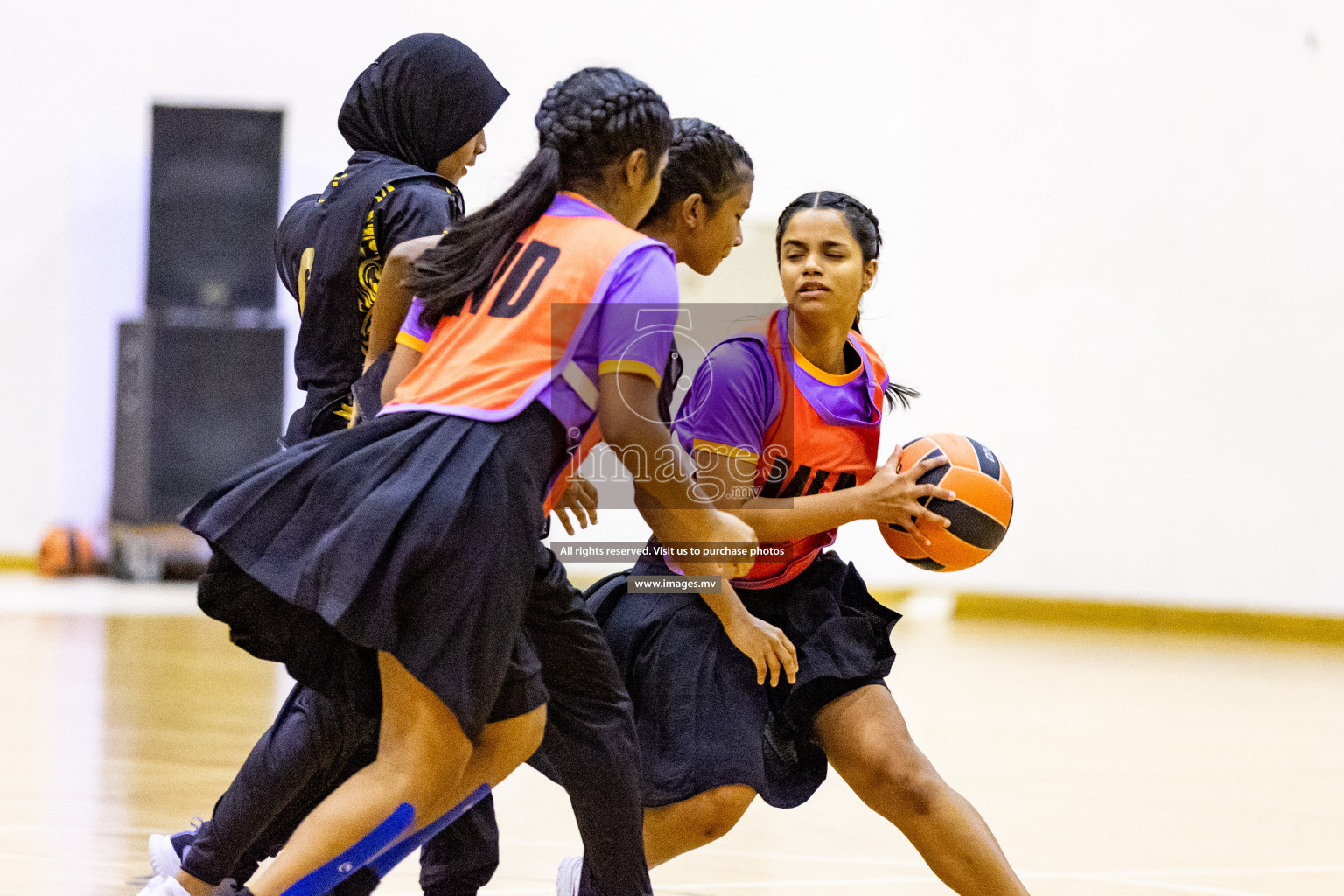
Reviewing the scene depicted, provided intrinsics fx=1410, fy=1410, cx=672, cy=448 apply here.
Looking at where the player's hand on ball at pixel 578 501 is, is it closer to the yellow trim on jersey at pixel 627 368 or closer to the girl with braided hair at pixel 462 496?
the girl with braided hair at pixel 462 496

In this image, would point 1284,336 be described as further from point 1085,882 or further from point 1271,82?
point 1085,882

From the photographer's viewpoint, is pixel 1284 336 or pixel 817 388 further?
pixel 1284 336

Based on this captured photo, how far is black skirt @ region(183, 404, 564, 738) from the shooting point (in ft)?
5.94

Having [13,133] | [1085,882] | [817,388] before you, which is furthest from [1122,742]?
[13,133]

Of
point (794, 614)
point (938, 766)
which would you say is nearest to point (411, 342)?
point (794, 614)

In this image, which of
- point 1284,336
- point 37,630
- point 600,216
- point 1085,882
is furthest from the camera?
point 1284,336

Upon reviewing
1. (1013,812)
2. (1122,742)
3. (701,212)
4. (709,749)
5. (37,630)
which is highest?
(701,212)

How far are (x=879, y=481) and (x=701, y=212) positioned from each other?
0.55 meters

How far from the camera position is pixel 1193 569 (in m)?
8.42

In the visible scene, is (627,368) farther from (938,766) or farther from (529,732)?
(938,766)

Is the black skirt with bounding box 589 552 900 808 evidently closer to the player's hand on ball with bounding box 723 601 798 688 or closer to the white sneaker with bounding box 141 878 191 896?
the player's hand on ball with bounding box 723 601 798 688

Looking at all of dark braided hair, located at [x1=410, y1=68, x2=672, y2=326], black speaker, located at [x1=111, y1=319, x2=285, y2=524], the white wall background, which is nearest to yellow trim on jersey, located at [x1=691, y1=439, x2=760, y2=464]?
dark braided hair, located at [x1=410, y1=68, x2=672, y2=326]

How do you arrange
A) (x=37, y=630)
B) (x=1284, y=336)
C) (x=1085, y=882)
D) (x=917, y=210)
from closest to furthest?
(x=1085, y=882) < (x=37, y=630) < (x=1284, y=336) < (x=917, y=210)

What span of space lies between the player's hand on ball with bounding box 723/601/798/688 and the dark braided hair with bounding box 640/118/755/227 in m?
0.67
